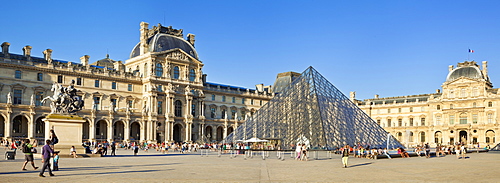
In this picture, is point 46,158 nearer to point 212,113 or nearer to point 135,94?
point 135,94

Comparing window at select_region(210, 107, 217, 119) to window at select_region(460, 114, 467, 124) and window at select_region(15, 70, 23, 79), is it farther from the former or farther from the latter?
window at select_region(460, 114, 467, 124)

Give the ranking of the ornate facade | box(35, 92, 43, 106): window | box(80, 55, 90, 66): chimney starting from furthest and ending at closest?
1. the ornate facade
2. box(80, 55, 90, 66): chimney
3. box(35, 92, 43, 106): window

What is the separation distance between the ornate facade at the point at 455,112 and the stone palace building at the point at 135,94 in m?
32.1

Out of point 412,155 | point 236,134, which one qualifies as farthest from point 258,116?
point 412,155

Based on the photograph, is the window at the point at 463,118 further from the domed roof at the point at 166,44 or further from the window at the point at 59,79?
the window at the point at 59,79

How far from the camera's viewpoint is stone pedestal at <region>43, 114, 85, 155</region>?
25278 millimetres

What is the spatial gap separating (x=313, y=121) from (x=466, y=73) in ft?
174

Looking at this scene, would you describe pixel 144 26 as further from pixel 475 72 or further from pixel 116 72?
pixel 475 72

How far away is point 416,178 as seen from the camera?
52.4 feet

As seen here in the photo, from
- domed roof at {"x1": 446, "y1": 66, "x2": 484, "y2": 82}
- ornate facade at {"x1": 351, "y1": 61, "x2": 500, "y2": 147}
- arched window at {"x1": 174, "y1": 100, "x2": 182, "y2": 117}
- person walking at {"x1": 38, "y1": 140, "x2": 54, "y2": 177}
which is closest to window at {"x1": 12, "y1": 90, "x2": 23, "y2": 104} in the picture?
arched window at {"x1": 174, "y1": 100, "x2": 182, "y2": 117}

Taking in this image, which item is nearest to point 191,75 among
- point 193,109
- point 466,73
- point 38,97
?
point 193,109

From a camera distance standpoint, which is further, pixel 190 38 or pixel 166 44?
pixel 190 38

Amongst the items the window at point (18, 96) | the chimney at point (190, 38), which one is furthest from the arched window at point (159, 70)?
the window at point (18, 96)

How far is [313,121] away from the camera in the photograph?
125 ft
